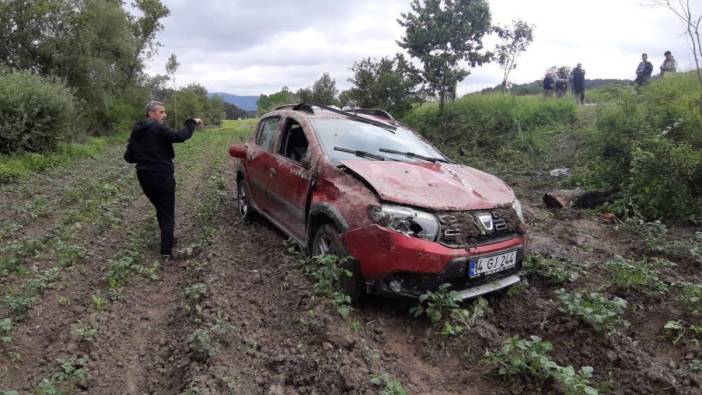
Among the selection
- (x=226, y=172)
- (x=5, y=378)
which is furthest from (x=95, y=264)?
(x=226, y=172)

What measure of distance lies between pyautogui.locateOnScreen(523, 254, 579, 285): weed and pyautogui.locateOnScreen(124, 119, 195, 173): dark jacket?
404cm

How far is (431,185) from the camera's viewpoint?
13.4 feet

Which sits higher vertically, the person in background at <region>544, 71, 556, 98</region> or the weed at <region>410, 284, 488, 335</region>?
the person in background at <region>544, 71, 556, 98</region>

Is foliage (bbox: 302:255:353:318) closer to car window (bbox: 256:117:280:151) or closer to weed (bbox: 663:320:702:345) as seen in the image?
weed (bbox: 663:320:702:345)

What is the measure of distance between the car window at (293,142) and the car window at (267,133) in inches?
13.0

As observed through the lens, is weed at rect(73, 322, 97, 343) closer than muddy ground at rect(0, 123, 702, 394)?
No

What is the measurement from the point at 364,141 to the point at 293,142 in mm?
1012

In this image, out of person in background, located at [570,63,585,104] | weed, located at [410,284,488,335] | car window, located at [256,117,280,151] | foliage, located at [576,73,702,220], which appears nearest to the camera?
weed, located at [410,284,488,335]

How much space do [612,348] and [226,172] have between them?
11.2 meters

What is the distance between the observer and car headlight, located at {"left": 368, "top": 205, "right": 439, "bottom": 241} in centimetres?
360

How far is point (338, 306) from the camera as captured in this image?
3.66 metres

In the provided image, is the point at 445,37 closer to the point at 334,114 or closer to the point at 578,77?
the point at 578,77

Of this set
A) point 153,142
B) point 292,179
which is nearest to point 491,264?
point 292,179

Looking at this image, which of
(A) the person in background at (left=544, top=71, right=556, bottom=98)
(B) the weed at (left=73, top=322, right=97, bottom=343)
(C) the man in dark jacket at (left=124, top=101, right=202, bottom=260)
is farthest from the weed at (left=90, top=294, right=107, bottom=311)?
(A) the person in background at (left=544, top=71, right=556, bottom=98)
